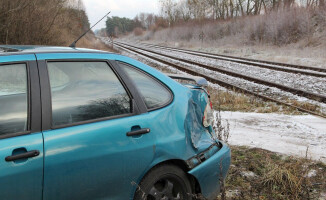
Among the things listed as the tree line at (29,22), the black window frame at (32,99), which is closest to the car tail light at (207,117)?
the black window frame at (32,99)

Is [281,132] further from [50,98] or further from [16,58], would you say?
[16,58]

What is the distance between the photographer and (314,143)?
486 cm

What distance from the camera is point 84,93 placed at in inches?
90.4

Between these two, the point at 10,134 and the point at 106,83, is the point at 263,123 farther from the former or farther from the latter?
the point at 10,134

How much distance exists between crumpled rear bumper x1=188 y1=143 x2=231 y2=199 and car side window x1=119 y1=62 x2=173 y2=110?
658 mm

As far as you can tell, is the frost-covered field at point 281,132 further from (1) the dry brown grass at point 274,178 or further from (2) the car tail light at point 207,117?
(2) the car tail light at point 207,117

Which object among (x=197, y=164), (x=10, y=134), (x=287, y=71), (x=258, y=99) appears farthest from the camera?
(x=287, y=71)

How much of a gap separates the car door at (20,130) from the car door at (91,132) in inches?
2.3

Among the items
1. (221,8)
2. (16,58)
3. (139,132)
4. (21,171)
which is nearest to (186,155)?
(139,132)

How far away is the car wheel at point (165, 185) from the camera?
234cm

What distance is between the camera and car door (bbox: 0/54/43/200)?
175 centimetres

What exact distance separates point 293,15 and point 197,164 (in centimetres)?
2901

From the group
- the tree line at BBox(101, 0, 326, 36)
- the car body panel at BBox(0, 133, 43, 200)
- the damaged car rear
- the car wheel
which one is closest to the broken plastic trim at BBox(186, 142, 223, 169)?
the damaged car rear

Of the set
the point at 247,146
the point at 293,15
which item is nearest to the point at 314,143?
the point at 247,146
